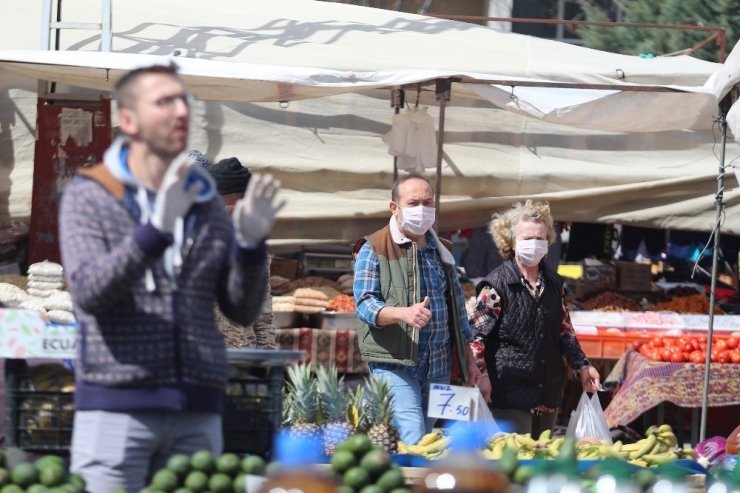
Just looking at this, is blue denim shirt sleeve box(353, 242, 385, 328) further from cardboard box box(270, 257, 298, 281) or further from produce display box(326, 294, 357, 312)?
cardboard box box(270, 257, 298, 281)

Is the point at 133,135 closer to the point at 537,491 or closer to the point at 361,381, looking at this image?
the point at 537,491

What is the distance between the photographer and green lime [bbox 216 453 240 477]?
285 cm

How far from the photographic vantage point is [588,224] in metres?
10.8

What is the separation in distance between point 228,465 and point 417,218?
2.45 metres

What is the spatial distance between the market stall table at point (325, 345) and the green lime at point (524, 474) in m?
4.83

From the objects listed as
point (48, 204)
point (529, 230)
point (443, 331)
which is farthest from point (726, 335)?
point (48, 204)

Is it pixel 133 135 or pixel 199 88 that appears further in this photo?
pixel 199 88

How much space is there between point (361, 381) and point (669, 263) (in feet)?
13.8

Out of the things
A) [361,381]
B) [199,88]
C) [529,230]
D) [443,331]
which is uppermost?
[199,88]

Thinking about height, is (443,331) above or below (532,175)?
below

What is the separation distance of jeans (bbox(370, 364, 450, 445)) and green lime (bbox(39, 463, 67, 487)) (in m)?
2.37

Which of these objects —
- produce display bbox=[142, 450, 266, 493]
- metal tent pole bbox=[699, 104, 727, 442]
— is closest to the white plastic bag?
metal tent pole bbox=[699, 104, 727, 442]

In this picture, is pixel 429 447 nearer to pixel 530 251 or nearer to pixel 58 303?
pixel 530 251

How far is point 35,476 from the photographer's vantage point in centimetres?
295
